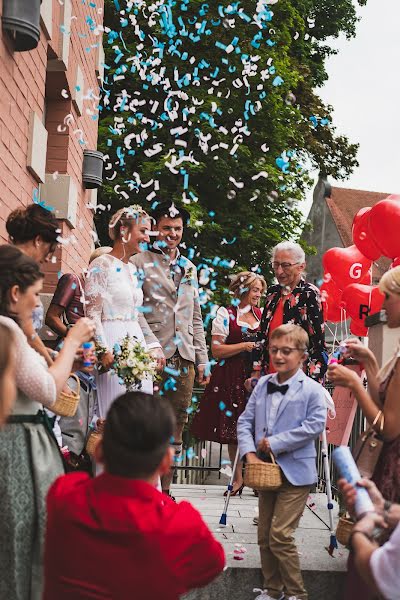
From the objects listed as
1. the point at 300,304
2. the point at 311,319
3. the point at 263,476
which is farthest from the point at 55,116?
the point at 263,476

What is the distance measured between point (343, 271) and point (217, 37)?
569 centimetres

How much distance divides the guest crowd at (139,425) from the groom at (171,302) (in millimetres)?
11

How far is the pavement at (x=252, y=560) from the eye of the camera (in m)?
4.55

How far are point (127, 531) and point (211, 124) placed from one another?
12.2 m

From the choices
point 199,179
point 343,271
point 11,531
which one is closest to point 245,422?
point 11,531

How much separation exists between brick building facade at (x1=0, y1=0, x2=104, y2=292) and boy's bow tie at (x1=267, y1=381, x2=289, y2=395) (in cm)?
195

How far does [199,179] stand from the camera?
15516 mm

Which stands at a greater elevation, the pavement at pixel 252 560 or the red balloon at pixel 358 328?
the red balloon at pixel 358 328

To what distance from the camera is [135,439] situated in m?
2.30

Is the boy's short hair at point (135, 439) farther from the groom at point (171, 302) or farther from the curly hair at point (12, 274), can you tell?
the groom at point (171, 302)

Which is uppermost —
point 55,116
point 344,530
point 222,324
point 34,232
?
point 55,116

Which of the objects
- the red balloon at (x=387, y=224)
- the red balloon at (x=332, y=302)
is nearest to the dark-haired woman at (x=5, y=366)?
the red balloon at (x=387, y=224)

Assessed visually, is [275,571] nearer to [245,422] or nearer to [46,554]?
[245,422]

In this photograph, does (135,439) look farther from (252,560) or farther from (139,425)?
(252,560)
